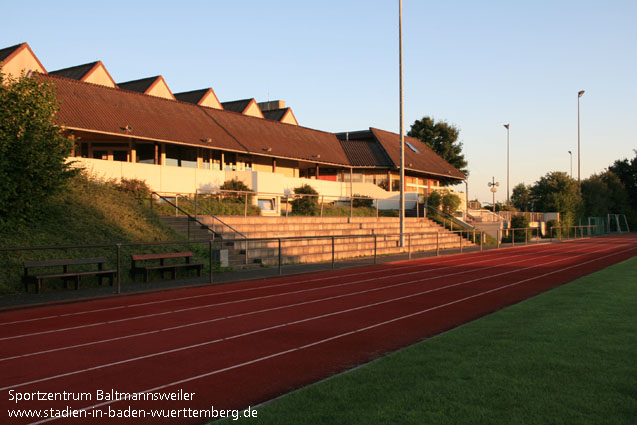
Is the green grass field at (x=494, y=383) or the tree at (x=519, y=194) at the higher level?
the tree at (x=519, y=194)

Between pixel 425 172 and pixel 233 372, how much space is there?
140 feet

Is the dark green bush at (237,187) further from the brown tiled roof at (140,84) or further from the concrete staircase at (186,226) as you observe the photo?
the brown tiled roof at (140,84)

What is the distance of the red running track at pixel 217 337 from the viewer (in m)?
5.93

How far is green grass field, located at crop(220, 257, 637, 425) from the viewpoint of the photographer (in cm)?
454

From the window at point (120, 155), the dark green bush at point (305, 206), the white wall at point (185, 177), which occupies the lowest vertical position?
the dark green bush at point (305, 206)

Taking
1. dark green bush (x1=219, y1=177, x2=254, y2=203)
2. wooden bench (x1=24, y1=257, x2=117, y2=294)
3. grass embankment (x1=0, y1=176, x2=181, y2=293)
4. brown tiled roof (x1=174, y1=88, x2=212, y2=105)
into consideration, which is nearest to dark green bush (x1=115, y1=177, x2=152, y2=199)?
grass embankment (x1=0, y1=176, x2=181, y2=293)

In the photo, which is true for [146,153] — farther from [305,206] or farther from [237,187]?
[305,206]

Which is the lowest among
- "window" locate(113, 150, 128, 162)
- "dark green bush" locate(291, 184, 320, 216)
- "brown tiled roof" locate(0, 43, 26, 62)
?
"dark green bush" locate(291, 184, 320, 216)

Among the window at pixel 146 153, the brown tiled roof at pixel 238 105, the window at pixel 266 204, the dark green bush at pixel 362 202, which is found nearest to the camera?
the window at pixel 266 204

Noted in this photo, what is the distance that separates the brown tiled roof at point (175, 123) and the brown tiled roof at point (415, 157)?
23.3ft

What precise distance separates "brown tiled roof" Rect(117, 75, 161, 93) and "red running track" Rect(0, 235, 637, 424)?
25.9 m

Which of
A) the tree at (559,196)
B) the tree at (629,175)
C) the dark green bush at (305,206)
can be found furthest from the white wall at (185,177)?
the tree at (629,175)

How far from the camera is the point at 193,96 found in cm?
4112

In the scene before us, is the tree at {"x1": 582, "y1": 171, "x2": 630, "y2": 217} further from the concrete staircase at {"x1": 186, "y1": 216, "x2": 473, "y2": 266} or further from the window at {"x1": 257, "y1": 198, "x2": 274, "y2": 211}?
the window at {"x1": 257, "y1": 198, "x2": 274, "y2": 211}
